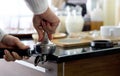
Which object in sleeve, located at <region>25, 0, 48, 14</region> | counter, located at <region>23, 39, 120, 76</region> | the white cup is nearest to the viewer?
sleeve, located at <region>25, 0, 48, 14</region>

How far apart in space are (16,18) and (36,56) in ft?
2.08

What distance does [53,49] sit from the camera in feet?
2.91

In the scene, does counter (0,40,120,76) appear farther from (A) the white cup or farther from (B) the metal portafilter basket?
(A) the white cup

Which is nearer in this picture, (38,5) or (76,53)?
(38,5)

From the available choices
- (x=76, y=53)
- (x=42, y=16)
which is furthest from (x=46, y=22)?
(x=76, y=53)

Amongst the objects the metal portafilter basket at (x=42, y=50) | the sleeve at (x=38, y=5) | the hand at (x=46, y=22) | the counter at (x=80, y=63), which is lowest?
the counter at (x=80, y=63)

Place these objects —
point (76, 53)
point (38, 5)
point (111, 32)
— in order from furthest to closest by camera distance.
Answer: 1. point (111, 32)
2. point (76, 53)
3. point (38, 5)

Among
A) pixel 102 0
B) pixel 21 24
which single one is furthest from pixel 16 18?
pixel 102 0

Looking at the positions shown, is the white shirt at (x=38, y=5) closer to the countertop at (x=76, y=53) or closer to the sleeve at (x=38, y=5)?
the sleeve at (x=38, y=5)

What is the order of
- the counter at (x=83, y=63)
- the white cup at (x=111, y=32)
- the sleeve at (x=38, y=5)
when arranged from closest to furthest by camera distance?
the sleeve at (x=38, y=5) → the counter at (x=83, y=63) → the white cup at (x=111, y=32)

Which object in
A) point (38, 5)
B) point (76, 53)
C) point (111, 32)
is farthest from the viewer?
point (111, 32)

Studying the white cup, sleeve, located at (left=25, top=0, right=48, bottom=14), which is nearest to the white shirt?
sleeve, located at (left=25, top=0, right=48, bottom=14)

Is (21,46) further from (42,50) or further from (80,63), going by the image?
(80,63)

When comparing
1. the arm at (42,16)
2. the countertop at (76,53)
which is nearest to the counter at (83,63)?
the countertop at (76,53)
